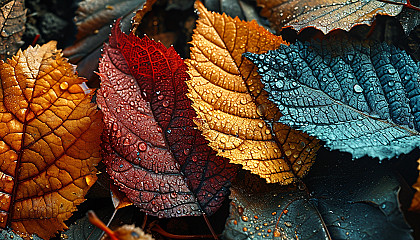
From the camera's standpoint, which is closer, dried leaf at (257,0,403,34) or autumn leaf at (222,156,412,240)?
autumn leaf at (222,156,412,240)

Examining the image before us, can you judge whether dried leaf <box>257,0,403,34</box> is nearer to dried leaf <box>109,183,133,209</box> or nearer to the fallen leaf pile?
the fallen leaf pile

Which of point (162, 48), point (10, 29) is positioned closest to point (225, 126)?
point (162, 48)

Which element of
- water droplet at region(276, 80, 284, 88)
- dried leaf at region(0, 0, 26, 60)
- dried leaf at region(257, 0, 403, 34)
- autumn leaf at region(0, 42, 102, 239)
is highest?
dried leaf at region(257, 0, 403, 34)

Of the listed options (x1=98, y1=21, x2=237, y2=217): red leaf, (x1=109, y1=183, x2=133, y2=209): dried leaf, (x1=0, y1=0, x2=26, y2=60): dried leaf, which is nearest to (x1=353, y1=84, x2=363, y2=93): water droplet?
(x1=98, y1=21, x2=237, y2=217): red leaf

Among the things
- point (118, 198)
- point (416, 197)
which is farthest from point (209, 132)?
point (416, 197)

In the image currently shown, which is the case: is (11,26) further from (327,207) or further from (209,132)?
(327,207)
